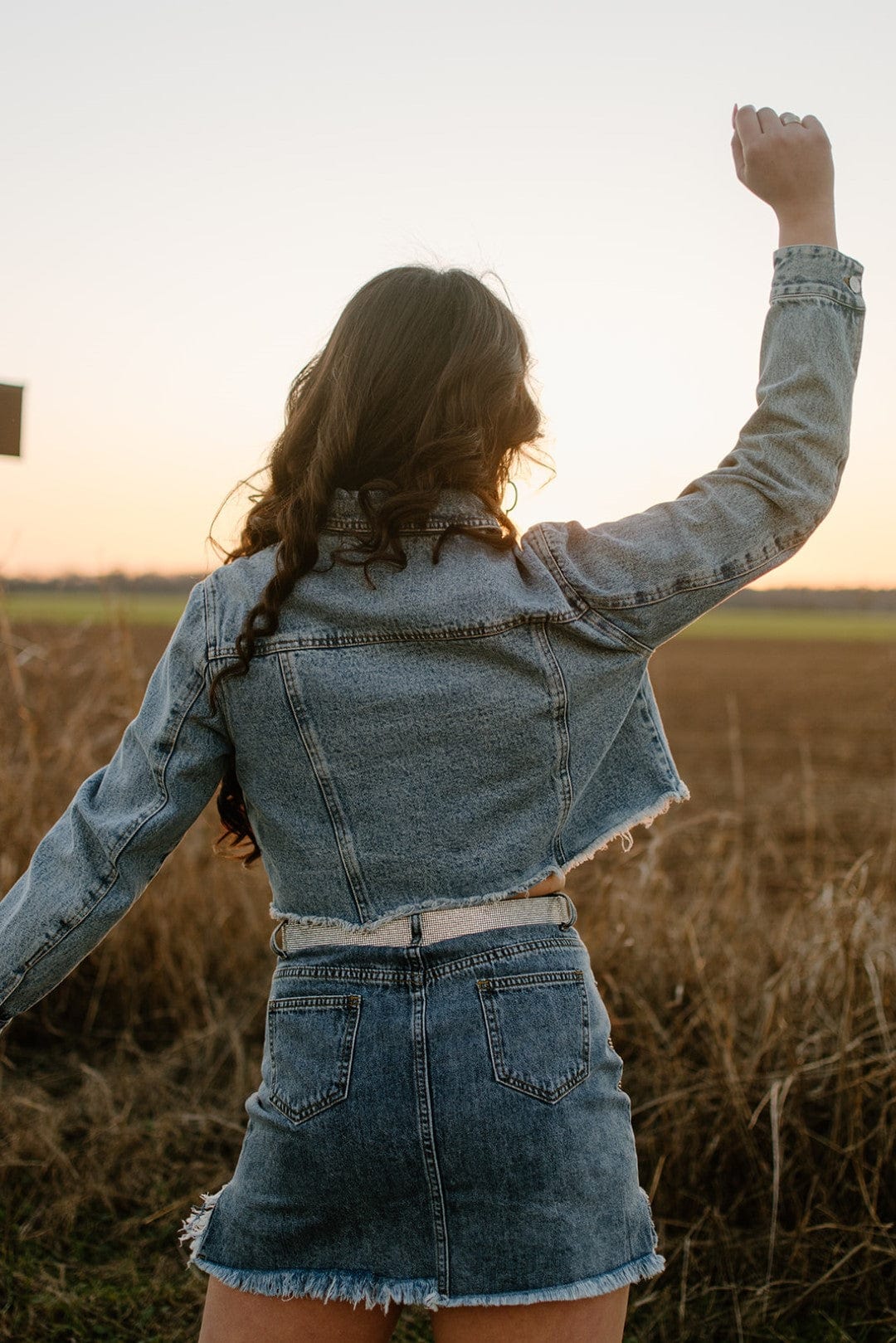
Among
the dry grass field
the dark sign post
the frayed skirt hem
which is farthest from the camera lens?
the dry grass field

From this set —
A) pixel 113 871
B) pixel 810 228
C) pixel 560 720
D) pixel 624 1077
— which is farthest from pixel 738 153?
pixel 624 1077

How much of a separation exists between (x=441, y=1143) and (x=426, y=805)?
340 millimetres

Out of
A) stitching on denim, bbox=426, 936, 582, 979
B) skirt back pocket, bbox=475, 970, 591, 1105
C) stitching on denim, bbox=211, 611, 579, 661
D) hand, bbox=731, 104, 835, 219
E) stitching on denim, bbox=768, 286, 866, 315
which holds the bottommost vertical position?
skirt back pocket, bbox=475, 970, 591, 1105

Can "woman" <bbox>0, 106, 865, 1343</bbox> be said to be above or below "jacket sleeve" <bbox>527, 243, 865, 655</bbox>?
below

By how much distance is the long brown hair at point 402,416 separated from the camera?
1206mm

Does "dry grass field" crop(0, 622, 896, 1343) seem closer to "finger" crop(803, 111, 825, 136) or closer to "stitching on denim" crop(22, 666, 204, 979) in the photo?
"stitching on denim" crop(22, 666, 204, 979)

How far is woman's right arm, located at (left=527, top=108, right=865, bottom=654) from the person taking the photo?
1220 mm

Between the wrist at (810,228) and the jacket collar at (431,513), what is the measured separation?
0.51 metres

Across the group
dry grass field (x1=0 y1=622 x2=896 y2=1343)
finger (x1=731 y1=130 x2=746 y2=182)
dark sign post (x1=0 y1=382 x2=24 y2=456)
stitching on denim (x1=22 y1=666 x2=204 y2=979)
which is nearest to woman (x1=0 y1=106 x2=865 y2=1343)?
stitching on denim (x1=22 y1=666 x2=204 y2=979)

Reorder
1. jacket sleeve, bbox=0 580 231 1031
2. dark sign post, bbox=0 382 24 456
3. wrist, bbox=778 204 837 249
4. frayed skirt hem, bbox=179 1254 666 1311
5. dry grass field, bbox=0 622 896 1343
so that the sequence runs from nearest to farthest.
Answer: frayed skirt hem, bbox=179 1254 666 1311 < jacket sleeve, bbox=0 580 231 1031 < wrist, bbox=778 204 837 249 < dark sign post, bbox=0 382 24 456 < dry grass field, bbox=0 622 896 1343

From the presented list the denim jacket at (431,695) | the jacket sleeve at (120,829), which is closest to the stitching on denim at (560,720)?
the denim jacket at (431,695)

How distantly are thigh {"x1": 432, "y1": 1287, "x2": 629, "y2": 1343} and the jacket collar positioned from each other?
81 cm

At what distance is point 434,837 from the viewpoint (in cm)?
120

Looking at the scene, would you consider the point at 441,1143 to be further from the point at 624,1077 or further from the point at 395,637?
the point at 624,1077
